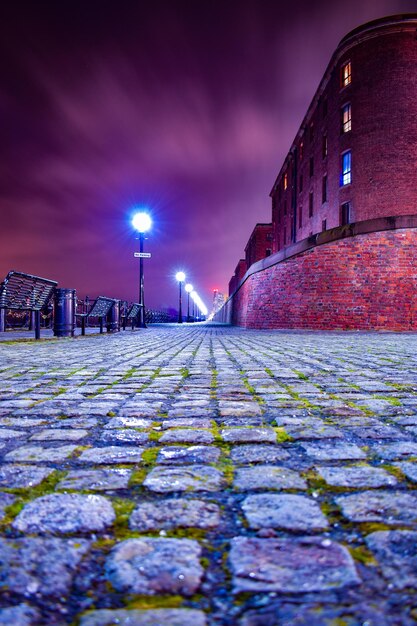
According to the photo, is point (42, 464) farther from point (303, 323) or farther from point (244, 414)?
point (303, 323)

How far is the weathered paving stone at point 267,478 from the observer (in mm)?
1544

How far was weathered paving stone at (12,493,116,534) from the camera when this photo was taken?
4.09ft

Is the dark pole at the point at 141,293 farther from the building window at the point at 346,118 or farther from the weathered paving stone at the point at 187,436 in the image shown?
the weathered paving stone at the point at 187,436

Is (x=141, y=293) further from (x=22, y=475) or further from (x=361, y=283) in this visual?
(x=22, y=475)

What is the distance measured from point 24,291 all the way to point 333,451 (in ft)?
28.6

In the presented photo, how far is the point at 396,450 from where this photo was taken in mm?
1963

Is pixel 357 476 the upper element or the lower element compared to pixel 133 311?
lower

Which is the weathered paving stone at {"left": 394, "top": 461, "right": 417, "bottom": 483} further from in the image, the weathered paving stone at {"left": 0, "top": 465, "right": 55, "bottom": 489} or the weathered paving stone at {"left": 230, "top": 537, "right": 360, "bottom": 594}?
the weathered paving stone at {"left": 0, "top": 465, "right": 55, "bottom": 489}

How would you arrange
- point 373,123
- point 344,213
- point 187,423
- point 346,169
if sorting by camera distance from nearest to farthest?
point 187,423 < point 373,123 < point 346,169 < point 344,213

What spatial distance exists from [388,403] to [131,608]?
8.41ft

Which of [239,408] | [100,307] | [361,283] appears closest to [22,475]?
[239,408]

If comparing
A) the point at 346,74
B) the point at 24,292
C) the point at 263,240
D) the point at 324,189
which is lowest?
the point at 24,292

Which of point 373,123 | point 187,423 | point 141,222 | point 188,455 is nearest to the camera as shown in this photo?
point 188,455

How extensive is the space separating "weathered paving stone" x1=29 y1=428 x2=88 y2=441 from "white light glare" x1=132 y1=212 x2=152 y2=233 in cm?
2024
